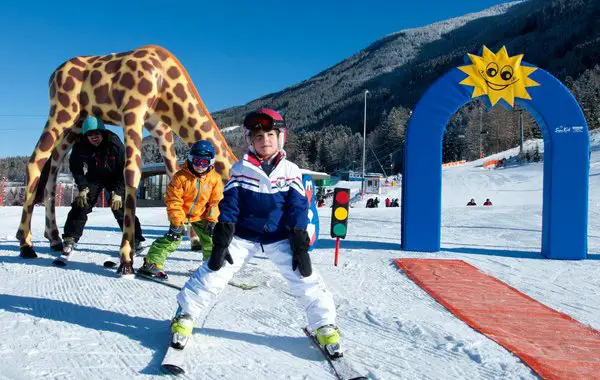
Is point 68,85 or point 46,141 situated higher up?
→ point 68,85

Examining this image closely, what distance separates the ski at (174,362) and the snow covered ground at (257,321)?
6cm

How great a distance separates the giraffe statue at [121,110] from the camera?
4.97 metres

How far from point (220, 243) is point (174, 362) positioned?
2.27ft

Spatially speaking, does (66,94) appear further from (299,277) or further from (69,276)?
(299,277)

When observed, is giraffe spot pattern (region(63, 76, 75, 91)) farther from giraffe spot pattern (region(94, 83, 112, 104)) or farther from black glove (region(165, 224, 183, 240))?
black glove (region(165, 224, 183, 240))

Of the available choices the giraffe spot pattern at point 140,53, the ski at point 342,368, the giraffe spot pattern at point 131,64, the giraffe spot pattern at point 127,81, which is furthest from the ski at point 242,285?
the giraffe spot pattern at point 140,53

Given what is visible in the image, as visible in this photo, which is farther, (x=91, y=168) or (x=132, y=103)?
(x=91, y=168)

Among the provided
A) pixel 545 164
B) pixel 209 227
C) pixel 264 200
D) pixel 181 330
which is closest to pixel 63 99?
pixel 209 227

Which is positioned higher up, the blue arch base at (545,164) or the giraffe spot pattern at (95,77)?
the giraffe spot pattern at (95,77)

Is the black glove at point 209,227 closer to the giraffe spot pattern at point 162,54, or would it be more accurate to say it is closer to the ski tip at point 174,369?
the ski tip at point 174,369

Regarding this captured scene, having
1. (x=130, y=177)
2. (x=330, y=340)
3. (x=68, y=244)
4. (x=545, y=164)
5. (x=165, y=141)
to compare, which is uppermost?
(x=165, y=141)

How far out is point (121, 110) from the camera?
5.11m

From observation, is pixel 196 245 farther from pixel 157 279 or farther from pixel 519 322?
pixel 519 322

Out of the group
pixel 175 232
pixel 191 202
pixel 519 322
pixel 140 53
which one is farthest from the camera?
pixel 140 53
